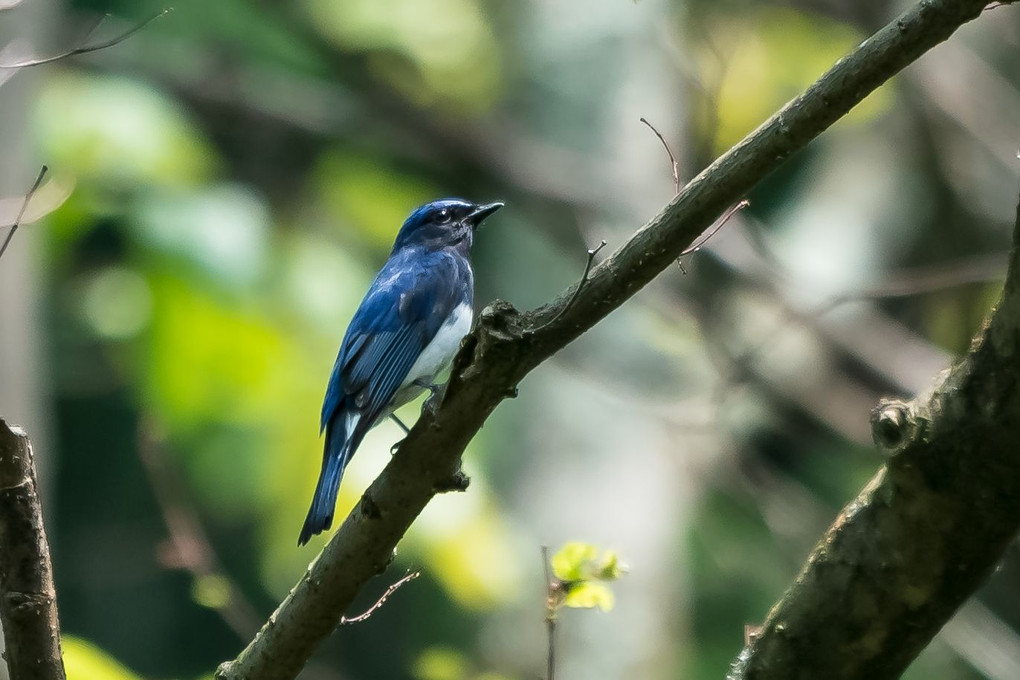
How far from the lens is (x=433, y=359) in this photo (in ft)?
16.2

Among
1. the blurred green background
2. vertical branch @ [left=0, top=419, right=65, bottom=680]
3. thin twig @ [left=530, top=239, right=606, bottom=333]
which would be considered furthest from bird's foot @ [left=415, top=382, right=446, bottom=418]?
the blurred green background

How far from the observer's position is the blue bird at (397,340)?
4.52m

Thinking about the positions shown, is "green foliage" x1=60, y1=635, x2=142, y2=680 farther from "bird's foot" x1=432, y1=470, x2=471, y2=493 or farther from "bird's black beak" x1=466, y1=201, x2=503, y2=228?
"bird's black beak" x1=466, y1=201, x2=503, y2=228

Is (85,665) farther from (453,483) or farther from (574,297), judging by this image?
(574,297)

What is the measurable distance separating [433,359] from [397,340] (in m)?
0.16

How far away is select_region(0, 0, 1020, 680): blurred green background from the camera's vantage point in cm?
638

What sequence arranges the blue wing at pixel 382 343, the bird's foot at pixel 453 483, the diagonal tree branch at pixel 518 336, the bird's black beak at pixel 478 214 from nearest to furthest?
the diagonal tree branch at pixel 518 336
the bird's foot at pixel 453 483
the blue wing at pixel 382 343
the bird's black beak at pixel 478 214

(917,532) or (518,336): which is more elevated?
(917,532)

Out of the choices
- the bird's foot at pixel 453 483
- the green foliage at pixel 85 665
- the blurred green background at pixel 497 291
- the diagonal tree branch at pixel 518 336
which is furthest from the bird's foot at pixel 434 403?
the blurred green background at pixel 497 291

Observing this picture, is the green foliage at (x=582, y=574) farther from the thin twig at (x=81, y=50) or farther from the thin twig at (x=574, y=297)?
the thin twig at (x=81, y=50)

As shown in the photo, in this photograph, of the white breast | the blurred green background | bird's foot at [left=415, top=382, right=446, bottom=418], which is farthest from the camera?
the blurred green background

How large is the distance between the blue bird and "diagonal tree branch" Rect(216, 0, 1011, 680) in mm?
894

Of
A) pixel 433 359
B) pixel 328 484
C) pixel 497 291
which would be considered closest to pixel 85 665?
pixel 328 484

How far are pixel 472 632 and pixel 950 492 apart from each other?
19.2ft
